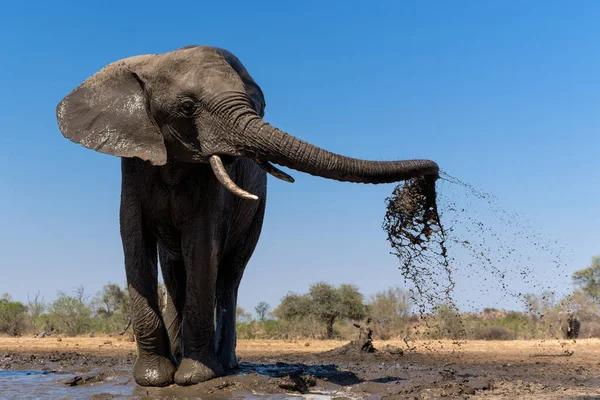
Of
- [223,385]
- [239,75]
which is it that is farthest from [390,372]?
[239,75]

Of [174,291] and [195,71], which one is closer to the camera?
A: [195,71]

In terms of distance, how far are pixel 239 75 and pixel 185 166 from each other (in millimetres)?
983

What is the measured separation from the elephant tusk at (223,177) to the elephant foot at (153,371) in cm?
191

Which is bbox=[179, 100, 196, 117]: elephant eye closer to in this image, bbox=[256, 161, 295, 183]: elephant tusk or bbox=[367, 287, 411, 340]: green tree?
bbox=[256, 161, 295, 183]: elephant tusk

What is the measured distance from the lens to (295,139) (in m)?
5.62

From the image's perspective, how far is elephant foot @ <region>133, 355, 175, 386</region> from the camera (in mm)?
6406

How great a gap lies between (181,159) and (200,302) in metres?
1.38

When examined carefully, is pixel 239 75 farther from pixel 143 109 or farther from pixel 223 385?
pixel 223 385

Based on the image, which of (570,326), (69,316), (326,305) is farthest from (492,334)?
(69,316)

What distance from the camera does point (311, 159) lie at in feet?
18.1

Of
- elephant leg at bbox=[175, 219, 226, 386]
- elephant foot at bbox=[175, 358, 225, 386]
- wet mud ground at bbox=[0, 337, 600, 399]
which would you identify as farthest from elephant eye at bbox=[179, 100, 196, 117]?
wet mud ground at bbox=[0, 337, 600, 399]

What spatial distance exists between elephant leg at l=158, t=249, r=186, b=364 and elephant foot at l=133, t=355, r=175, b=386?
4.04ft

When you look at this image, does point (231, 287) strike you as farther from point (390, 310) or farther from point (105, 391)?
point (390, 310)

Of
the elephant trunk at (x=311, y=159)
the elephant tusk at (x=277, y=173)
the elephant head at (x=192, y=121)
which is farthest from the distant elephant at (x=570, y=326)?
the elephant tusk at (x=277, y=173)
